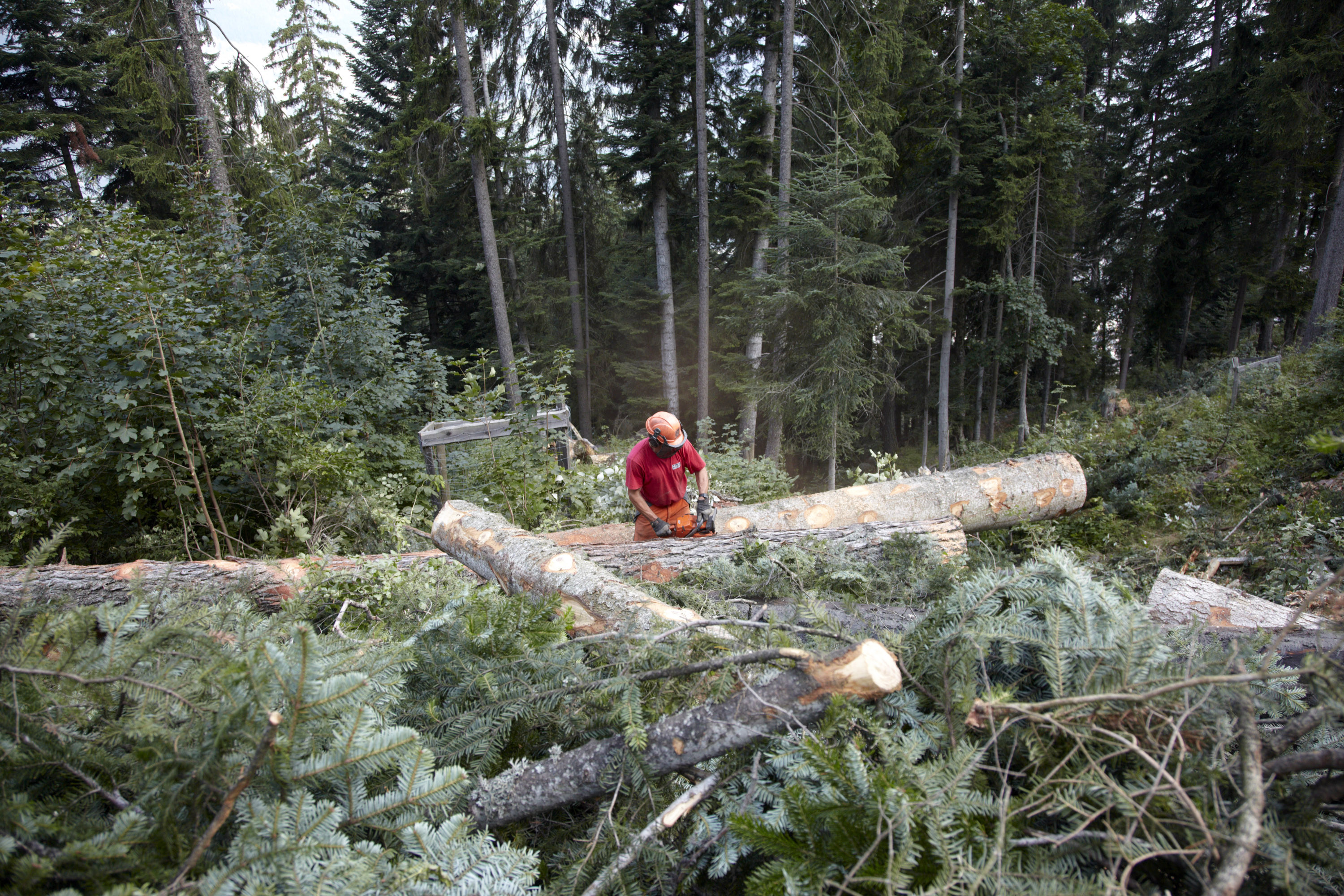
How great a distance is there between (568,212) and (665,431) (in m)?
15.2

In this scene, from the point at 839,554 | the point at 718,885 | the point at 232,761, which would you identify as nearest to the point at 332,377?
the point at 839,554

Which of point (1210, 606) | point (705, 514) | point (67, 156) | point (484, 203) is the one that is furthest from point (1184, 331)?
point (67, 156)

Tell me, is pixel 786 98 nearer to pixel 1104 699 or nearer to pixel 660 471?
pixel 660 471

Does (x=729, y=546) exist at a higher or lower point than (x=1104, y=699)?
lower

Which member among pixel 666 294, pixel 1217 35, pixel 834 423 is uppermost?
pixel 1217 35

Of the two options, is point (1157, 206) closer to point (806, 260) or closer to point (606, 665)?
point (806, 260)

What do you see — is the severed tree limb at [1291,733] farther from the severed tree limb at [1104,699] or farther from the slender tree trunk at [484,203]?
the slender tree trunk at [484,203]

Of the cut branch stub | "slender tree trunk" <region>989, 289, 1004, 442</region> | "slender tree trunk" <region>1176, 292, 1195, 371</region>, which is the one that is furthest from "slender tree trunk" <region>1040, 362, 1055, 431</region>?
the cut branch stub

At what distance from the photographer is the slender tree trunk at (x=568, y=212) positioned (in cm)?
1684

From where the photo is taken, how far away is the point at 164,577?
4.02 metres

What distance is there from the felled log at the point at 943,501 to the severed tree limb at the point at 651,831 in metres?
4.18

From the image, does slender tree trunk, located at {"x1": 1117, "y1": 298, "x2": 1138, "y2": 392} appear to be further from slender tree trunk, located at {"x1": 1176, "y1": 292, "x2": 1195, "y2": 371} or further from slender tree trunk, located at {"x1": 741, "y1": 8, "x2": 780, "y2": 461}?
slender tree trunk, located at {"x1": 741, "y1": 8, "x2": 780, "y2": 461}

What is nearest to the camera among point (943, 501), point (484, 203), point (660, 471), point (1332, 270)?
point (660, 471)

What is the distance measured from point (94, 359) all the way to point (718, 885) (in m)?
6.78
